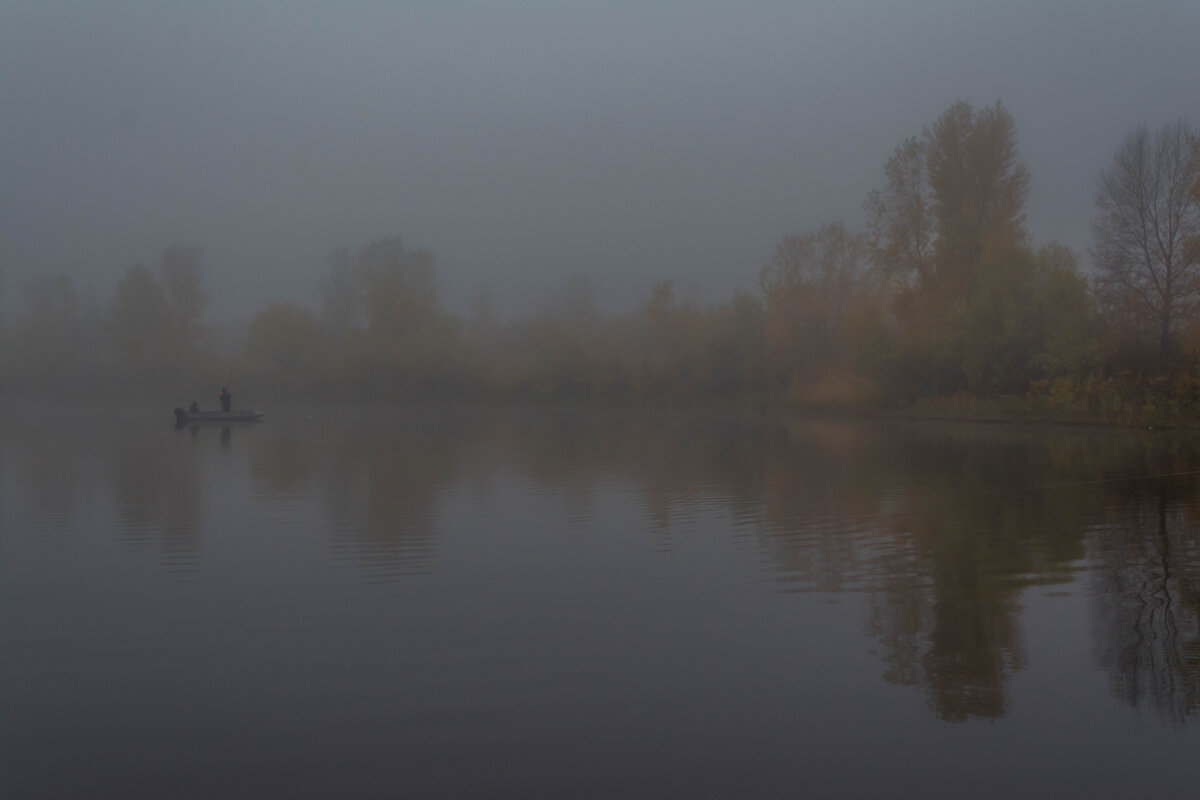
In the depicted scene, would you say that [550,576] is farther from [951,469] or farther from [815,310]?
[815,310]

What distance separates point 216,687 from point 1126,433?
30.1 m

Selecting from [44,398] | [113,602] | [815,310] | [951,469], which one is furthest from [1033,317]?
[44,398]

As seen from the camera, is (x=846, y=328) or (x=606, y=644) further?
(x=846, y=328)

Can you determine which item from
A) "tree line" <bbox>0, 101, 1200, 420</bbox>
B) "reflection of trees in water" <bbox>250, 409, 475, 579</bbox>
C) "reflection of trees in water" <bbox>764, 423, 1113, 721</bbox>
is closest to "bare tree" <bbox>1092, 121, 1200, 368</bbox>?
"tree line" <bbox>0, 101, 1200, 420</bbox>

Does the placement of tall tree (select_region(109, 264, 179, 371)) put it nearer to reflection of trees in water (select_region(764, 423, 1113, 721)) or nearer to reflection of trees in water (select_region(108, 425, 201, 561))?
reflection of trees in water (select_region(108, 425, 201, 561))

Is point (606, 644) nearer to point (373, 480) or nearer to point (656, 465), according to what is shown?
point (373, 480)

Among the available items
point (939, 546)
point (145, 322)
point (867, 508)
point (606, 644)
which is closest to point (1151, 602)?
point (939, 546)

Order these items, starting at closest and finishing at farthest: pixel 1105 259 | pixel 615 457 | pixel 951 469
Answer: pixel 951 469
pixel 615 457
pixel 1105 259

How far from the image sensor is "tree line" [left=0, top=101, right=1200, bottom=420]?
108ft

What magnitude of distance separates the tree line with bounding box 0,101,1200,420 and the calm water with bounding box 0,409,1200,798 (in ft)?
66.7

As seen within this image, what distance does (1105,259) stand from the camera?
33.4m

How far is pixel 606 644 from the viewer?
269 inches

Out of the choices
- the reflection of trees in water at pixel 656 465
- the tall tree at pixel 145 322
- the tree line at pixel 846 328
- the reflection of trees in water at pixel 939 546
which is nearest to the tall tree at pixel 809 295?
the tree line at pixel 846 328

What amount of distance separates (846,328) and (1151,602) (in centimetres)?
4312
